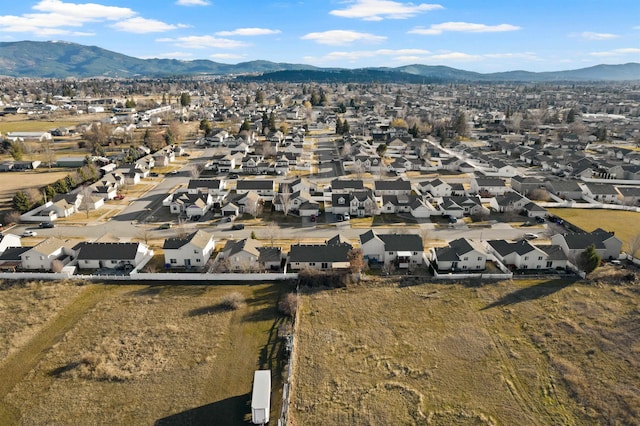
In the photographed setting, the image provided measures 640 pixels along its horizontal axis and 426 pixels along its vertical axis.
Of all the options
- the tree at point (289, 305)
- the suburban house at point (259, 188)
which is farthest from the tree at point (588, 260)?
the suburban house at point (259, 188)

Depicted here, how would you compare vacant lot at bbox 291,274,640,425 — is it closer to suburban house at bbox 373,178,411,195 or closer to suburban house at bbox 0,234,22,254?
suburban house at bbox 373,178,411,195

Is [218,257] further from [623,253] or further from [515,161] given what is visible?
[515,161]

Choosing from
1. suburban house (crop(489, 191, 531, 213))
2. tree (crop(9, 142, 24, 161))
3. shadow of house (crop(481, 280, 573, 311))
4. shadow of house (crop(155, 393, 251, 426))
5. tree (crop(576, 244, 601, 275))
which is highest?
tree (crop(9, 142, 24, 161))

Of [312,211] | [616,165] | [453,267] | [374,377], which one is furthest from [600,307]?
[616,165]

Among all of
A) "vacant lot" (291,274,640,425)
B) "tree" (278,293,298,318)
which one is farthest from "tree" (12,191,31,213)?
"vacant lot" (291,274,640,425)

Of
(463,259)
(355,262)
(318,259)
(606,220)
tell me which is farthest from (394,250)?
(606,220)

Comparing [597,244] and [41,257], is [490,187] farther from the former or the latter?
[41,257]

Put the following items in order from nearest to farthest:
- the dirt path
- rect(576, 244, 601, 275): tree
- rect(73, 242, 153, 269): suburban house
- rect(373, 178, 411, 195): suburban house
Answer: the dirt path < rect(576, 244, 601, 275): tree < rect(73, 242, 153, 269): suburban house < rect(373, 178, 411, 195): suburban house
